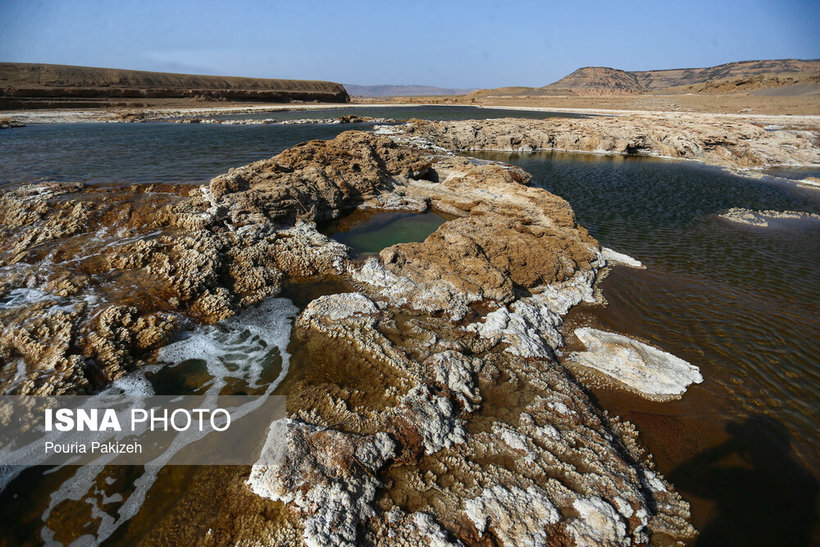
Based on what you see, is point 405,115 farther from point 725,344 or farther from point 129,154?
point 725,344

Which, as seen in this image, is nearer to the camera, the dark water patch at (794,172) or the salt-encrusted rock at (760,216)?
the salt-encrusted rock at (760,216)

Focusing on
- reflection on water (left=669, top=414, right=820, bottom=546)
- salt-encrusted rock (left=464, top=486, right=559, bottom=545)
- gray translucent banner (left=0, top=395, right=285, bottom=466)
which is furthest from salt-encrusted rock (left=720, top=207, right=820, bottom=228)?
gray translucent banner (left=0, top=395, right=285, bottom=466)

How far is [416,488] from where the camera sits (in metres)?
4.05

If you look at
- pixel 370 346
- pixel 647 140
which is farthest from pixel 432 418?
pixel 647 140

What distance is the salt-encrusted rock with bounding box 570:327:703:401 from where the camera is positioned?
20.2 ft

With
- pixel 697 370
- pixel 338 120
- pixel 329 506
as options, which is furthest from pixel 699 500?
pixel 338 120

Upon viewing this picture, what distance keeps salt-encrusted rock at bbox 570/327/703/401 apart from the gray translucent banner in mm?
5616

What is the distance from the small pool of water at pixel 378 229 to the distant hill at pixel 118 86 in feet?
217

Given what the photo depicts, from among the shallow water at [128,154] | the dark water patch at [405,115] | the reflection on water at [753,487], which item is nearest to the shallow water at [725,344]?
the reflection on water at [753,487]

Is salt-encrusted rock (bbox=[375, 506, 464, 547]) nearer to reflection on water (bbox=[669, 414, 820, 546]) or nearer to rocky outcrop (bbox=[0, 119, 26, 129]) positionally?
reflection on water (bbox=[669, 414, 820, 546])

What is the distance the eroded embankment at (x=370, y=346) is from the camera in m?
3.85

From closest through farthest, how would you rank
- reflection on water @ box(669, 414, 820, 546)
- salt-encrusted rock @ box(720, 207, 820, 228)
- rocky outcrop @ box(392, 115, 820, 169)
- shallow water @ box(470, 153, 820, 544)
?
Result: reflection on water @ box(669, 414, 820, 546), shallow water @ box(470, 153, 820, 544), salt-encrusted rock @ box(720, 207, 820, 228), rocky outcrop @ box(392, 115, 820, 169)

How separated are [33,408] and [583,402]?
7.91 m

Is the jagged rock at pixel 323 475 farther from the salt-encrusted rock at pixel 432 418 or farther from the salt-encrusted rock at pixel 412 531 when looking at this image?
the salt-encrusted rock at pixel 432 418
